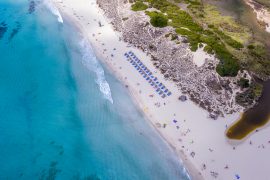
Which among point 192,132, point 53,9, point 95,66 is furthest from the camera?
point 53,9

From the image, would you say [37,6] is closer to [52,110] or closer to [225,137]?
[52,110]

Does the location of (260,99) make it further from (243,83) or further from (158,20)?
(158,20)

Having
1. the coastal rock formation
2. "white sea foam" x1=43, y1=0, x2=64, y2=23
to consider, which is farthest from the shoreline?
the coastal rock formation

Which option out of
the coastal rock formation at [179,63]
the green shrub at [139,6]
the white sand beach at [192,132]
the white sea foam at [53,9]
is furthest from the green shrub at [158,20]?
the white sea foam at [53,9]

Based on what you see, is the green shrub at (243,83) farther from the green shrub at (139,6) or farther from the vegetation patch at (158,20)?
the green shrub at (139,6)

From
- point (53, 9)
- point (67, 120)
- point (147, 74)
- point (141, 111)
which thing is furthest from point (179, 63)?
point (53, 9)
